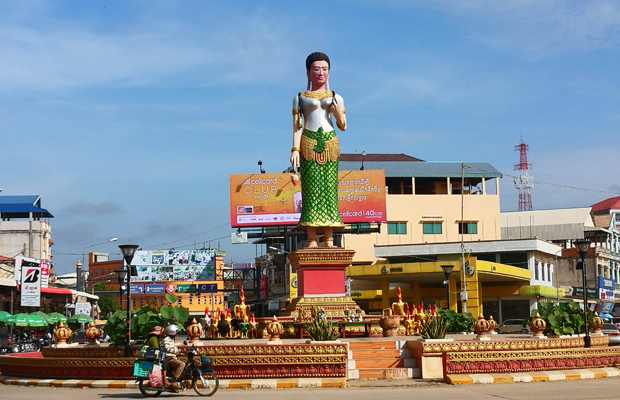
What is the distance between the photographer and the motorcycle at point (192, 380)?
52.6ft

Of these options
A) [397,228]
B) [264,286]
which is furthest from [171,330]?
[264,286]

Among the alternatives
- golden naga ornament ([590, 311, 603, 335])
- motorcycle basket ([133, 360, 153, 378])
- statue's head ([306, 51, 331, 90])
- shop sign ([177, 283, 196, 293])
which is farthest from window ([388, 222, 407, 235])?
motorcycle basket ([133, 360, 153, 378])

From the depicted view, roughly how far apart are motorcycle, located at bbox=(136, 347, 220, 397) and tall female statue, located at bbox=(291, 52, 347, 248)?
9820 millimetres

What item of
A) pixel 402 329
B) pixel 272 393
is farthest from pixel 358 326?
pixel 272 393

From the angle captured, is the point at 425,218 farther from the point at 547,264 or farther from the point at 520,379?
the point at 520,379

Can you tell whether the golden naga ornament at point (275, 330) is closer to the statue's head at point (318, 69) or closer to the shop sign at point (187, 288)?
the statue's head at point (318, 69)

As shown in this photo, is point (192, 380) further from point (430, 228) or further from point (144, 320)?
point (430, 228)

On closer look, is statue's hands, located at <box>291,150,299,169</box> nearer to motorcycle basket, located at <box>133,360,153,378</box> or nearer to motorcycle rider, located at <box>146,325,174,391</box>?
motorcycle rider, located at <box>146,325,174,391</box>

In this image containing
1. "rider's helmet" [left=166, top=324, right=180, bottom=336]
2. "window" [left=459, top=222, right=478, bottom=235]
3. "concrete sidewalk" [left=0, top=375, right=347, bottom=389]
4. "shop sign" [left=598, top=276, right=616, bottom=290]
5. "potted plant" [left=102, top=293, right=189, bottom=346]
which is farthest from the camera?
"window" [left=459, top=222, right=478, bottom=235]

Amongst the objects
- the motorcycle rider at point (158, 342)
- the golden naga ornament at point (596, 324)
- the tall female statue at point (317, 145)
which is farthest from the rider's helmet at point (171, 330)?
the golden naga ornament at point (596, 324)

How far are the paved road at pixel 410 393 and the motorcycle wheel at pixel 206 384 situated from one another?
7.2 inches

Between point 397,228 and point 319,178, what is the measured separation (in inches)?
1580

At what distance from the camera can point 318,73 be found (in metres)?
25.8

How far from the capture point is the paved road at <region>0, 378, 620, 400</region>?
15531mm
